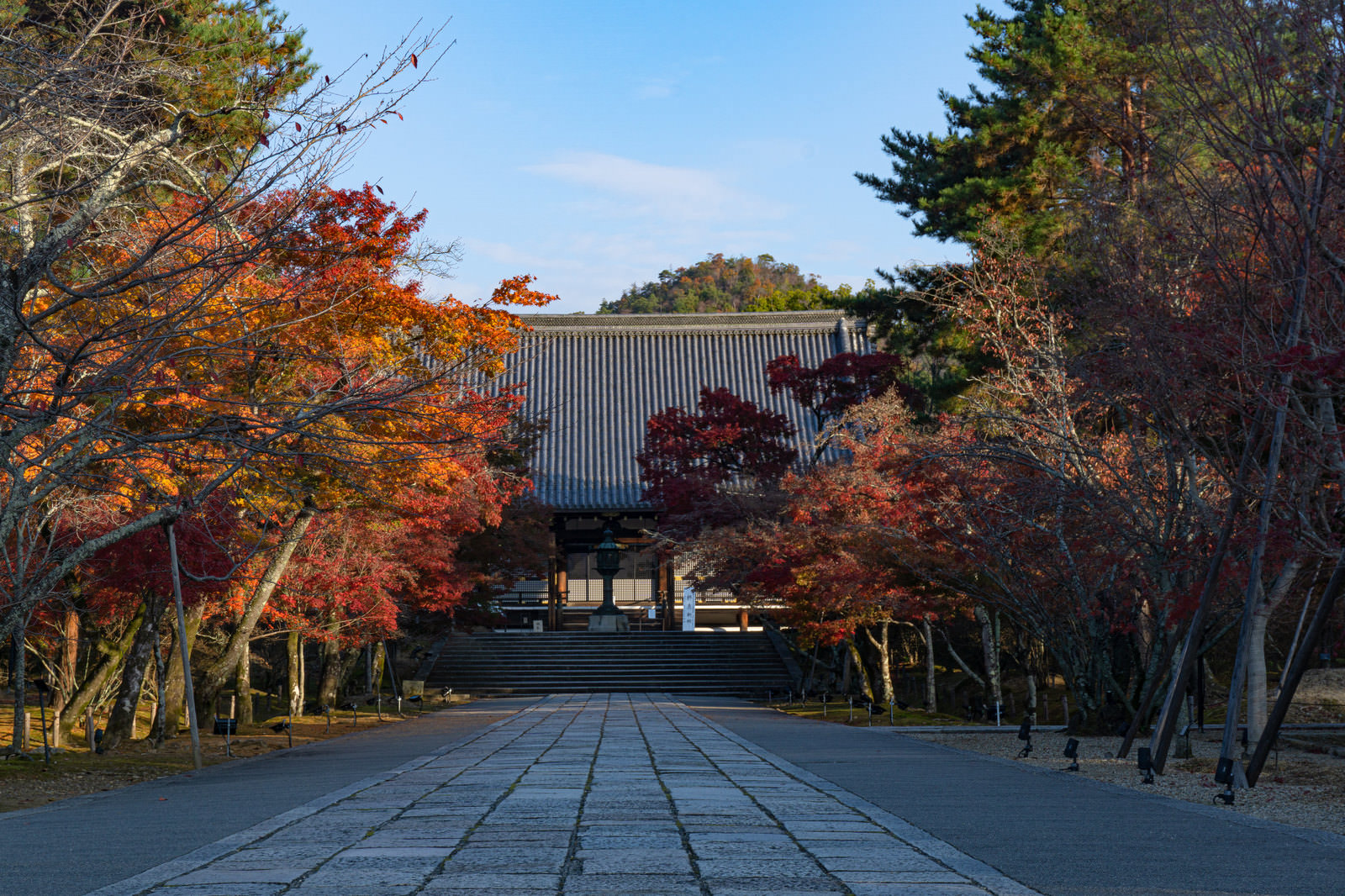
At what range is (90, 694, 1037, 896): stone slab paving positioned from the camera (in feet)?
15.5

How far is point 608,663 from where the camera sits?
28.2 meters

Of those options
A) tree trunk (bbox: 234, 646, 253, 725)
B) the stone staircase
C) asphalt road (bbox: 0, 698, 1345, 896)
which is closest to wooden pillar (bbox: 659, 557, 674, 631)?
the stone staircase

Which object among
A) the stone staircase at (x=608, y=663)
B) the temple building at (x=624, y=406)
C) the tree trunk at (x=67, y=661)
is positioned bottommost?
the stone staircase at (x=608, y=663)

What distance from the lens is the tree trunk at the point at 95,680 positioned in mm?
14359

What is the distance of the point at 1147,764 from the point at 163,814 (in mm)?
7472

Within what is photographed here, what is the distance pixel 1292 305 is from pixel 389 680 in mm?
23120

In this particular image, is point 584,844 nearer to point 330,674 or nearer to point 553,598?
point 330,674

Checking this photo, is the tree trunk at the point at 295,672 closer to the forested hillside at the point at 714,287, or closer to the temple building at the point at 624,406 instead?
the temple building at the point at 624,406

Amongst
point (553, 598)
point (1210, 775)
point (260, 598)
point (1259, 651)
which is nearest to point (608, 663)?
point (553, 598)

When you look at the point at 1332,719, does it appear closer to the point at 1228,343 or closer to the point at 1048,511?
the point at 1048,511

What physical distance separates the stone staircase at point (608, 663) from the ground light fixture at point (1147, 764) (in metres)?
16.5

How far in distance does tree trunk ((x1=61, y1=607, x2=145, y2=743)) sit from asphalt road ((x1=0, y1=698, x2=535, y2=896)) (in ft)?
9.21

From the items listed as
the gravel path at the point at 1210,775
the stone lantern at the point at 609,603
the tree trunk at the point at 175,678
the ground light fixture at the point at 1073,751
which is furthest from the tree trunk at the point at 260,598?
the stone lantern at the point at 609,603

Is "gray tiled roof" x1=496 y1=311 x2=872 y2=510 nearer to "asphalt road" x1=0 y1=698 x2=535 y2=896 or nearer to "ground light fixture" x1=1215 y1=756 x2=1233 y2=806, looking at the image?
"asphalt road" x1=0 y1=698 x2=535 y2=896
